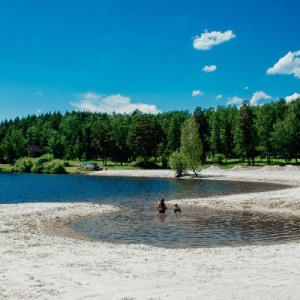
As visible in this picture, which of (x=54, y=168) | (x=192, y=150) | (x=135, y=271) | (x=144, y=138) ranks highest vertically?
(x=144, y=138)

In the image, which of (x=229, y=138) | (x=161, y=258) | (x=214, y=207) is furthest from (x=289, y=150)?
(x=161, y=258)

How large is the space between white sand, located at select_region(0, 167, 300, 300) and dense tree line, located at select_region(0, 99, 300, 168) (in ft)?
241

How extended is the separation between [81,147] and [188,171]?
67.7 meters

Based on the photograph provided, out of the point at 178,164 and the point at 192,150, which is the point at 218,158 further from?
the point at 178,164

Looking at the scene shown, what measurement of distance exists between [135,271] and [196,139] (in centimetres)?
8090

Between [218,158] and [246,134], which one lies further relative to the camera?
[218,158]

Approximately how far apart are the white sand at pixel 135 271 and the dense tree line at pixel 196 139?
241ft

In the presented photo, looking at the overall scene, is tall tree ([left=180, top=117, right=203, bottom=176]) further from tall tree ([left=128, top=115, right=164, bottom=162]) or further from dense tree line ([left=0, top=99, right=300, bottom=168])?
tall tree ([left=128, top=115, right=164, bottom=162])

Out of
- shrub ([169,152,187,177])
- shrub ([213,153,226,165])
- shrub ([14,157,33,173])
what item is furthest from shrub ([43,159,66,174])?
shrub ([213,153,226,165])

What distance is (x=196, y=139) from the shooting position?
95.0 meters

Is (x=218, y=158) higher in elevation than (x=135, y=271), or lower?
higher

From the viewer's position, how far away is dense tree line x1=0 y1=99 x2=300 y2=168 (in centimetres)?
10981

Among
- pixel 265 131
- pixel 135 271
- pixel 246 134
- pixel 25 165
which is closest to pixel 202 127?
pixel 246 134

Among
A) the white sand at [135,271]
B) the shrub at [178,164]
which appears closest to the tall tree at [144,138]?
the shrub at [178,164]
